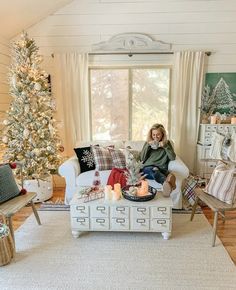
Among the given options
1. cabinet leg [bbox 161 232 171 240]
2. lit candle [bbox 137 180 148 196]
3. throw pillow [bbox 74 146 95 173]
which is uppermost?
throw pillow [bbox 74 146 95 173]

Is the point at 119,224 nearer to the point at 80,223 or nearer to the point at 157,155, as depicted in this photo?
the point at 80,223

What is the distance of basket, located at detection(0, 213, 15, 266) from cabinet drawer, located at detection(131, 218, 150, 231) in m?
1.17

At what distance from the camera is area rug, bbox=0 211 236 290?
200 cm

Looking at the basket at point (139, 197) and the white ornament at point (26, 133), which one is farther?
the white ornament at point (26, 133)

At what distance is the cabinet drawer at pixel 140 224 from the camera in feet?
8.44

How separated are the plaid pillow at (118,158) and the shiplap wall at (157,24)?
1.65 m

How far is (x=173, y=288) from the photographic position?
1934mm

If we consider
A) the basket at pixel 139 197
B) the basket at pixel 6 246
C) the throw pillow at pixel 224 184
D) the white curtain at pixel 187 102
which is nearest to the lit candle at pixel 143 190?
the basket at pixel 139 197

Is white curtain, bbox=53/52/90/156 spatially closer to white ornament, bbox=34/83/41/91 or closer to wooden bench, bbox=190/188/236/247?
white ornament, bbox=34/83/41/91

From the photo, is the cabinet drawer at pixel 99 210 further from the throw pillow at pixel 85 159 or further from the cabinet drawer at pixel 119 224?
the throw pillow at pixel 85 159

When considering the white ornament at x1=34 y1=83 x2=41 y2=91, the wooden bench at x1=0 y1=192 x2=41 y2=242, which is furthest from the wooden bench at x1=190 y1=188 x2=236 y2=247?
the white ornament at x1=34 y1=83 x2=41 y2=91

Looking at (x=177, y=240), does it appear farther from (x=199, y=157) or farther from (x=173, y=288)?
(x=199, y=157)

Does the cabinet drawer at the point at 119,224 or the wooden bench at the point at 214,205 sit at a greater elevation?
the wooden bench at the point at 214,205

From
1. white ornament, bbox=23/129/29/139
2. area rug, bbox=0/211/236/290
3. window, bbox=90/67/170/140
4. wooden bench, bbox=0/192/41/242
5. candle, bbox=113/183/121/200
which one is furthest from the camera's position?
window, bbox=90/67/170/140
